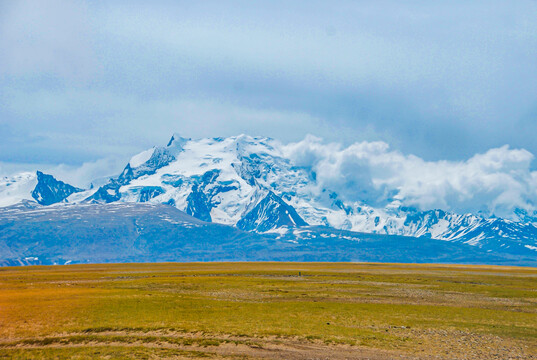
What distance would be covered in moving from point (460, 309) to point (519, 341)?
18.0 metres

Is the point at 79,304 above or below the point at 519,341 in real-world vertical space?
below

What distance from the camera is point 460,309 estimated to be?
65.3 metres

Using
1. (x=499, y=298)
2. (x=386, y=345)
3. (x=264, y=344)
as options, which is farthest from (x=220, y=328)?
(x=499, y=298)

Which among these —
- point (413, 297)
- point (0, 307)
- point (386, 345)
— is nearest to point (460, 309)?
point (413, 297)

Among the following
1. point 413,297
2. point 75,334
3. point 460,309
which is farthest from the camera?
point 413,297

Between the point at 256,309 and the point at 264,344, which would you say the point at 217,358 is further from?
the point at 256,309

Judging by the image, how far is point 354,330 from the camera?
1987 inches

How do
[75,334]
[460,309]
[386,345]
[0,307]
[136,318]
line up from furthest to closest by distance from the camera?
[460,309], [0,307], [136,318], [75,334], [386,345]

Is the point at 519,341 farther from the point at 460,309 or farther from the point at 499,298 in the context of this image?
the point at 499,298

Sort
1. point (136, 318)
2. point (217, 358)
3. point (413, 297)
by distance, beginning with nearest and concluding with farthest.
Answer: point (217, 358) → point (136, 318) → point (413, 297)

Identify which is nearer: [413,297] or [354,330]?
[354,330]

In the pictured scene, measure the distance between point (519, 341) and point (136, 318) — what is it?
35534 millimetres

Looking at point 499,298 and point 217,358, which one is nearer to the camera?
point 217,358

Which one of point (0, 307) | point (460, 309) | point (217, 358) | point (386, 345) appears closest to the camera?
point (217, 358)
